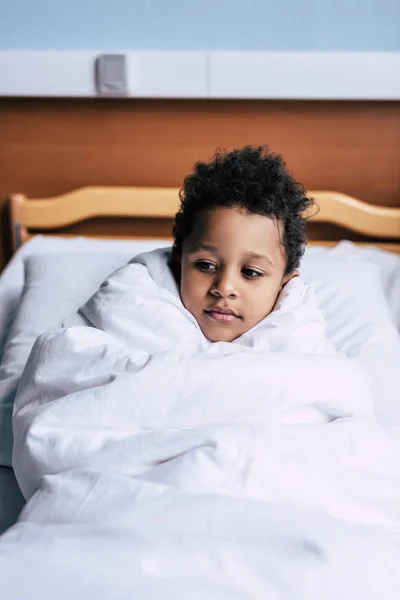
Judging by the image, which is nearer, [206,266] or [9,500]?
[9,500]

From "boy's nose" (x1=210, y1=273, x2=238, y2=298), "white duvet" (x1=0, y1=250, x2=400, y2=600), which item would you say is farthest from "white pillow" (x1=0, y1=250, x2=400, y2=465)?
Result: "boy's nose" (x1=210, y1=273, x2=238, y2=298)

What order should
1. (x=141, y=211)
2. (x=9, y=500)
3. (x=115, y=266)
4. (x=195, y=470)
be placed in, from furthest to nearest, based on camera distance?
(x=141, y=211), (x=115, y=266), (x=9, y=500), (x=195, y=470)

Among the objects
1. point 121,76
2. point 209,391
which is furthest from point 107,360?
point 121,76

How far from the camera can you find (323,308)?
1.44m

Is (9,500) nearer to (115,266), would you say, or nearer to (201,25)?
(115,266)

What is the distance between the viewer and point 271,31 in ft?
5.71

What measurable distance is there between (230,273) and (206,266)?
0.19ft

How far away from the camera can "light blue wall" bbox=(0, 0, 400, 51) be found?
172cm

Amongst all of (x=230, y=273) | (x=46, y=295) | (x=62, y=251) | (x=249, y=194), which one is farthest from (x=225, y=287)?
(x=62, y=251)

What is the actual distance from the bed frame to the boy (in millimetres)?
545

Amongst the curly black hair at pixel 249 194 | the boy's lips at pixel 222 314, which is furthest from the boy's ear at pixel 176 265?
the boy's lips at pixel 222 314

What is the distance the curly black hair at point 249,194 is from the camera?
1.18 meters

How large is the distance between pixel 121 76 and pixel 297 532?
1.36m

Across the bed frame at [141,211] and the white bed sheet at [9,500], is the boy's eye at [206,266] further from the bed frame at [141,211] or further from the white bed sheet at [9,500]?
the bed frame at [141,211]
